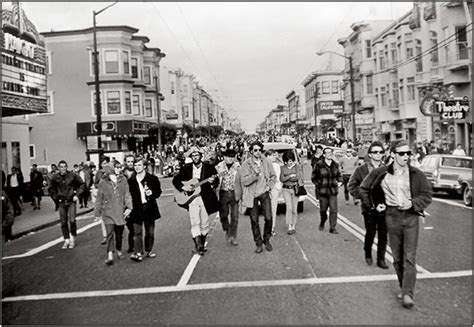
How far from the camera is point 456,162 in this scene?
18.2 m

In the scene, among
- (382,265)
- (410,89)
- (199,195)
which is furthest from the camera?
(410,89)

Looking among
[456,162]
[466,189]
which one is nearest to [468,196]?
[466,189]

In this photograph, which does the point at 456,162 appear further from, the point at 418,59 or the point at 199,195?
the point at 418,59

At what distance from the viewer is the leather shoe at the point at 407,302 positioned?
581cm

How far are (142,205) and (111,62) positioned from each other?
3129cm

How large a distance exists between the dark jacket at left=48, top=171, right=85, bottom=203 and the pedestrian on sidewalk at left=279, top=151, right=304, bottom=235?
4040 mm

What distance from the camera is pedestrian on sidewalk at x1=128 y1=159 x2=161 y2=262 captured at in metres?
9.11

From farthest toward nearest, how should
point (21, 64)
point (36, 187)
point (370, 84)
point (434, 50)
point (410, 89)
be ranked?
point (370, 84) < point (410, 89) < point (434, 50) < point (36, 187) < point (21, 64)

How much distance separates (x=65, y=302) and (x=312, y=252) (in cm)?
405

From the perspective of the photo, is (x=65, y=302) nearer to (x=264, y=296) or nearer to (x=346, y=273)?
(x=264, y=296)

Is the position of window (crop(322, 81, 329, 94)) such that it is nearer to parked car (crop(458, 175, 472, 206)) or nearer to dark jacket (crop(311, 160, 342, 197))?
parked car (crop(458, 175, 472, 206))

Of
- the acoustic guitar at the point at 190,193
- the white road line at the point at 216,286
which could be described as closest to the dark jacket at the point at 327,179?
the acoustic guitar at the point at 190,193

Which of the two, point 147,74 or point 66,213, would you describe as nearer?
point 66,213

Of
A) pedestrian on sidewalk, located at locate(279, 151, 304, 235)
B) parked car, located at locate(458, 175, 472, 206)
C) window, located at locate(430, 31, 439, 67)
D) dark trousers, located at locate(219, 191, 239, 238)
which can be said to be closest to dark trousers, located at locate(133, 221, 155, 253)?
dark trousers, located at locate(219, 191, 239, 238)
